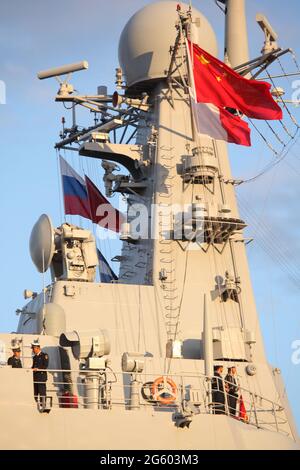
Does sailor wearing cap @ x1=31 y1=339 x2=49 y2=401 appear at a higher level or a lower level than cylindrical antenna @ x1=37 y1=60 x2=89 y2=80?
lower

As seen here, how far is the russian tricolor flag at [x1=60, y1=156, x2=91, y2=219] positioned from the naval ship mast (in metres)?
1.32

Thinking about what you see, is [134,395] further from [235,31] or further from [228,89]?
[235,31]

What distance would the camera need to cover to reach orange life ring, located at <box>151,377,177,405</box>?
18.8 metres

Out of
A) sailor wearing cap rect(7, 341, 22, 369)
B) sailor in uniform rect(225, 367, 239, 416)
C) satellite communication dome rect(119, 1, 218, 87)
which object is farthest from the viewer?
satellite communication dome rect(119, 1, 218, 87)

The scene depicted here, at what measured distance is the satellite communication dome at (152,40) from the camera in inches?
1070

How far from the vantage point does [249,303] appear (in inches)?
1003

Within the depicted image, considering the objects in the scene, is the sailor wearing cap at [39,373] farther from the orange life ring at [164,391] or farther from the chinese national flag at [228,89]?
the chinese national flag at [228,89]

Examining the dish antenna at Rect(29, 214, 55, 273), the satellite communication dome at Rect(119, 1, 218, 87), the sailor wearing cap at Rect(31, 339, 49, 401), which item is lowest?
the sailor wearing cap at Rect(31, 339, 49, 401)

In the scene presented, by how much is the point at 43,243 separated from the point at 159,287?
3.04 meters

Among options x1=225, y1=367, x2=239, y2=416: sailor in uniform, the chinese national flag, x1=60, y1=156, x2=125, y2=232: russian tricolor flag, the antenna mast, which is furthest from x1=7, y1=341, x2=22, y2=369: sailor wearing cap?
the antenna mast

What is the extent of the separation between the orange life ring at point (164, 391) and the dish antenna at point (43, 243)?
5.17m

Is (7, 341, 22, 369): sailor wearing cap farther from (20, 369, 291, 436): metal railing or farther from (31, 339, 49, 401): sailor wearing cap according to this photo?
(20, 369, 291, 436): metal railing

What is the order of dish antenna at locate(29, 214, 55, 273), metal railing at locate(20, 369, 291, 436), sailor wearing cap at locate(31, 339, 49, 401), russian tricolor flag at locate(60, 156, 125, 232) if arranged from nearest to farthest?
sailor wearing cap at locate(31, 339, 49, 401), metal railing at locate(20, 369, 291, 436), dish antenna at locate(29, 214, 55, 273), russian tricolor flag at locate(60, 156, 125, 232)
